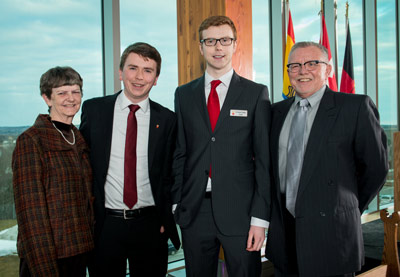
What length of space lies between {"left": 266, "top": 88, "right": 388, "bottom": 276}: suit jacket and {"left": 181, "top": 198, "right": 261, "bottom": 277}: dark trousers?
0.92 feet

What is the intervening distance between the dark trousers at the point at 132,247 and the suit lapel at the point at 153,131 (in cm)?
34

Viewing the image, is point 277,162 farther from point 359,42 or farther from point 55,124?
point 359,42

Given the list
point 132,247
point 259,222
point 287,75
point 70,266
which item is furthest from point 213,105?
point 287,75

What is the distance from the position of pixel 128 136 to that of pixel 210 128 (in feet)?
1.59

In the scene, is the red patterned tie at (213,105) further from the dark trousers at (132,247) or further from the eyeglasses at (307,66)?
the dark trousers at (132,247)

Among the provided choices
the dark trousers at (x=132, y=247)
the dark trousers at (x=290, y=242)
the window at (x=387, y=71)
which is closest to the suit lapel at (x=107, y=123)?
the dark trousers at (x=132, y=247)

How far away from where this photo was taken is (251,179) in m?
1.79

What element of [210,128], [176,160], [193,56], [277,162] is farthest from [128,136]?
[193,56]

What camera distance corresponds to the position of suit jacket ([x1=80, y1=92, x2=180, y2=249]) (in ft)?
6.05

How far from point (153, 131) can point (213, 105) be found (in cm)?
39

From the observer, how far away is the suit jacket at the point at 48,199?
4.98 ft

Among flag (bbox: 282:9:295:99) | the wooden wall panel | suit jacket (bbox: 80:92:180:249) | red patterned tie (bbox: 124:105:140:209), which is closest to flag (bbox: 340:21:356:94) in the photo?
flag (bbox: 282:9:295:99)

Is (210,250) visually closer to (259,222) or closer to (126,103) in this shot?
(259,222)

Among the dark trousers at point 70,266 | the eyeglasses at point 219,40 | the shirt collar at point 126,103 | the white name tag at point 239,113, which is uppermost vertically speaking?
the eyeglasses at point 219,40
